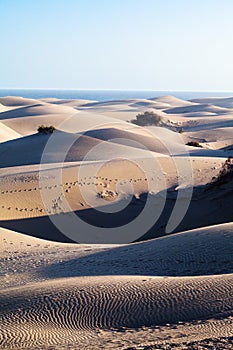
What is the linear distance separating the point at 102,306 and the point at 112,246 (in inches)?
243

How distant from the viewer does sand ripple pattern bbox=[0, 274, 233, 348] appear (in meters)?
6.64

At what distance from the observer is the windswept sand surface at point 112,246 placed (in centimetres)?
659

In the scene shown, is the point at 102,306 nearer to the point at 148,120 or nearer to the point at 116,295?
the point at 116,295

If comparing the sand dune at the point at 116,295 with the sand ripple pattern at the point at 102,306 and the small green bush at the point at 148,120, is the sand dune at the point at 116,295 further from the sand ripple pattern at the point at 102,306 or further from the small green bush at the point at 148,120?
the small green bush at the point at 148,120

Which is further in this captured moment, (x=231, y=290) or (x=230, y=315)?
(x=231, y=290)

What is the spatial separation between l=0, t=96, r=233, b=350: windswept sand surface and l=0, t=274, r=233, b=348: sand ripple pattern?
1 cm

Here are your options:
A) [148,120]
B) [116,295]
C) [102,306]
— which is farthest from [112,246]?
[148,120]

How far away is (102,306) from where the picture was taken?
7.28 metres

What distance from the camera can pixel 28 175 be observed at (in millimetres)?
22469

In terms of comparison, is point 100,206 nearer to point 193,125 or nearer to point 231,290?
point 231,290

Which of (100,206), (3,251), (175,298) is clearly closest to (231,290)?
(175,298)

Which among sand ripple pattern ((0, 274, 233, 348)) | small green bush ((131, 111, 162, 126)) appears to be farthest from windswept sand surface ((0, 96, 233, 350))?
small green bush ((131, 111, 162, 126))

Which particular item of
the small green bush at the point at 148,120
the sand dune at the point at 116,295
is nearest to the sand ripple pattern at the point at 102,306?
the sand dune at the point at 116,295

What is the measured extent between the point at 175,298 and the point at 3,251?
674 cm
